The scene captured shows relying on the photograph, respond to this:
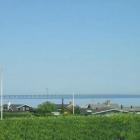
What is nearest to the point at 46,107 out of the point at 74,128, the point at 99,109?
the point at 99,109

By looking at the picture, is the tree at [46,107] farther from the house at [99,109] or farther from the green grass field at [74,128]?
the green grass field at [74,128]

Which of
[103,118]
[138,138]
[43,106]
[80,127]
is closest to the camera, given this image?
[138,138]

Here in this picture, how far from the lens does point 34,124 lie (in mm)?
20906

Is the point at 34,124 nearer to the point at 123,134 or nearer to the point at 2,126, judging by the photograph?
the point at 2,126

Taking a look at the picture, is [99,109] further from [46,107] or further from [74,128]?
[74,128]

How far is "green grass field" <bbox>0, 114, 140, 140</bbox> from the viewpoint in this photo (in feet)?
62.4

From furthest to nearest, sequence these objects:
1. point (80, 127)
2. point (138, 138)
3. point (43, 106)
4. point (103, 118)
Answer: point (43, 106), point (103, 118), point (80, 127), point (138, 138)

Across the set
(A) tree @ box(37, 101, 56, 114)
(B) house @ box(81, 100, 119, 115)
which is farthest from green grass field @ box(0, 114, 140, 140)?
(A) tree @ box(37, 101, 56, 114)

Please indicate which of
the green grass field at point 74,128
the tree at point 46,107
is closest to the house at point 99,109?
the tree at point 46,107

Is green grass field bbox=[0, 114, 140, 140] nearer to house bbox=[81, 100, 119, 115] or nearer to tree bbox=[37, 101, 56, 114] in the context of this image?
house bbox=[81, 100, 119, 115]

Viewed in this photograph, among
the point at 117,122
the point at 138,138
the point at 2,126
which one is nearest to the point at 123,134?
the point at 138,138

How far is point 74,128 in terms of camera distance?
20.2 meters

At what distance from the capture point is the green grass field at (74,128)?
19.0 meters

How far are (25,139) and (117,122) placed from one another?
4.21m
